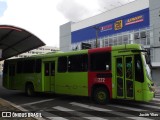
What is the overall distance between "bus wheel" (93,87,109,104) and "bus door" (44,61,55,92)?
3.82m

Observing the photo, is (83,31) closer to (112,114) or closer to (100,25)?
(100,25)

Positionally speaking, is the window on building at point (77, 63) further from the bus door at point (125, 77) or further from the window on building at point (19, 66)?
the window on building at point (19, 66)

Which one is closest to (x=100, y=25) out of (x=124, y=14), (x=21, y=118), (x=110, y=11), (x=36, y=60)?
(x=110, y=11)

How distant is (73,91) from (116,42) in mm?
32079

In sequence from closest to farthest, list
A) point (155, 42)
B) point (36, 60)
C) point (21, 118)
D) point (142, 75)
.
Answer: point (21, 118) → point (142, 75) → point (36, 60) → point (155, 42)

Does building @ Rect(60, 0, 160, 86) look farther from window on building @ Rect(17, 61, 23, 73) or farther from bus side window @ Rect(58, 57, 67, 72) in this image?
bus side window @ Rect(58, 57, 67, 72)

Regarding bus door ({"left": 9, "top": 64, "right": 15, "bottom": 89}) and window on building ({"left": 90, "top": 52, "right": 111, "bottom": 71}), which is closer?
window on building ({"left": 90, "top": 52, "right": 111, "bottom": 71})

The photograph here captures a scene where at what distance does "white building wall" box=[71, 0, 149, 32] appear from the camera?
43188mm

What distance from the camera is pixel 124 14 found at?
45.9m

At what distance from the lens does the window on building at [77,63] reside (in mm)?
15156

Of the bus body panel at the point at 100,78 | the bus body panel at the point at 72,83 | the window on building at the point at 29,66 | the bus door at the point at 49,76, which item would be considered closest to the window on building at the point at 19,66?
the window on building at the point at 29,66

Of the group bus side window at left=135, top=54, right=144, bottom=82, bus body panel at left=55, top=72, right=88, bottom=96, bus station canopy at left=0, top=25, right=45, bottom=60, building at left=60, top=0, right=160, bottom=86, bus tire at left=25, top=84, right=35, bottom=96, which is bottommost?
bus tire at left=25, top=84, right=35, bottom=96

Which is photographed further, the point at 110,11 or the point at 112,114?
the point at 110,11

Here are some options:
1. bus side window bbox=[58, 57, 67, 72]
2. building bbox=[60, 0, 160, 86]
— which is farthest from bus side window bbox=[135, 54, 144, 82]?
building bbox=[60, 0, 160, 86]
